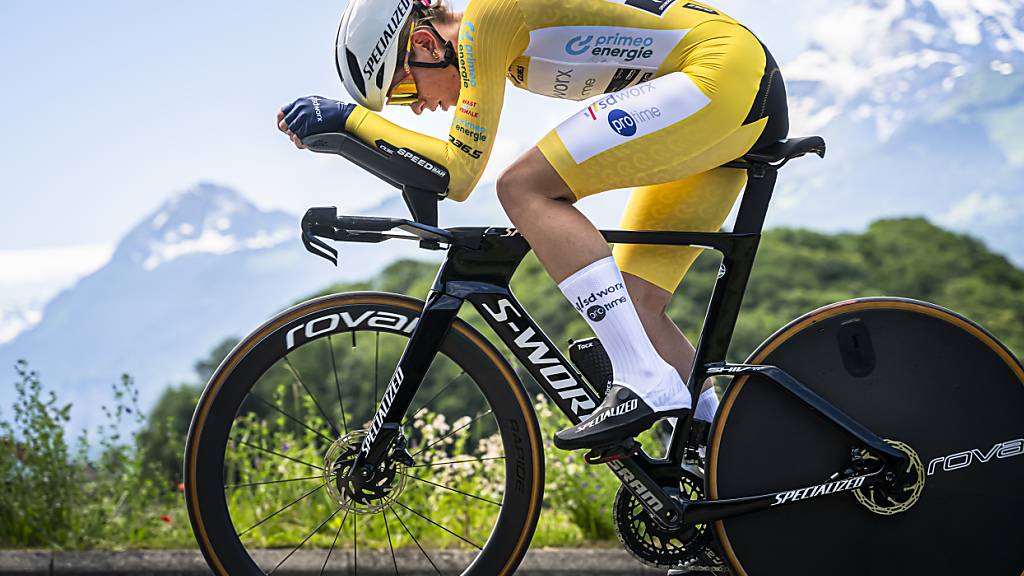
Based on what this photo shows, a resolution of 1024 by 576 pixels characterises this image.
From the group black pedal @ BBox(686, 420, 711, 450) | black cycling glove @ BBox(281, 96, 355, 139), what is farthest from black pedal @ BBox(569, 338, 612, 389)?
black cycling glove @ BBox(281, 96, 355, 139)

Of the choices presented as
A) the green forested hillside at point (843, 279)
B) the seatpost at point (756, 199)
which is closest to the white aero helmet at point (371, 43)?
the seatpost at point (756, 199)

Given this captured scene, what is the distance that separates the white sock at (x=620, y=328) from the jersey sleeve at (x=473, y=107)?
0.40 metres

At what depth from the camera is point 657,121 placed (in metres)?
2.40

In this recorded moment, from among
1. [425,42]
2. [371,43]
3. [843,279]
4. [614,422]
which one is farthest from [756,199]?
[843,279]

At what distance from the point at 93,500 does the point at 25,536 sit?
351mm

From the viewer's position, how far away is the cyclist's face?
2.60 metres

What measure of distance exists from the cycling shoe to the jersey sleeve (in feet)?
2.22

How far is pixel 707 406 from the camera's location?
2.73m

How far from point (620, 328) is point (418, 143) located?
2.33ft

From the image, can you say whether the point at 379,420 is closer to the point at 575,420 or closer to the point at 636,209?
the point at 575,420

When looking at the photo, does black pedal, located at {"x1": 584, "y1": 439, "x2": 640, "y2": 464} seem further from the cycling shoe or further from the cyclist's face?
the cyclist's face

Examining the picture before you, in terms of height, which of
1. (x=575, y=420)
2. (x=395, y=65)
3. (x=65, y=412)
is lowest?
(x=575, y=420)

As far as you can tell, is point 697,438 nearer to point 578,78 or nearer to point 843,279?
point 578,78

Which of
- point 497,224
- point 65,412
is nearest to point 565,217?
point 497,224
